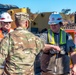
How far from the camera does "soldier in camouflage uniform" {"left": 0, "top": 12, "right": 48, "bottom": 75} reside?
13.5 ft

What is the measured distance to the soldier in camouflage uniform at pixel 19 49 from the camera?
4129 millimetres

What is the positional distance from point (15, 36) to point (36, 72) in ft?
2.37

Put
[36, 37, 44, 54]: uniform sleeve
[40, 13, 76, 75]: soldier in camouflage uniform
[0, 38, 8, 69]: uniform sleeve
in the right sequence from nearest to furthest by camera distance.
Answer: [0, 38, 8, 69]: uniform sleeve
[36, 37, 44, 54]: uniform sleeve
[40, 13, 76, 75]: soldier in camouflage uniform

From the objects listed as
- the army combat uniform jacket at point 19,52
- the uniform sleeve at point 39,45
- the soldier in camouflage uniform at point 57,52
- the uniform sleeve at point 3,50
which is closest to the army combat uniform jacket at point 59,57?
the soldier in camouflage uniform at point 57,52

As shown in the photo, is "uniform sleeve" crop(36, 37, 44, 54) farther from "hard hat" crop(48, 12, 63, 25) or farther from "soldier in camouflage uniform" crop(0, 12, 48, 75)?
"hard hat" crop(48, 12, 63, 25)

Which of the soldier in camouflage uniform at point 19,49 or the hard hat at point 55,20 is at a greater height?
the hard hat at point 55,20

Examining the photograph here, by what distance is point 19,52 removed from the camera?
4.20m

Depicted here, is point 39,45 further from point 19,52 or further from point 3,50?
point 3,50

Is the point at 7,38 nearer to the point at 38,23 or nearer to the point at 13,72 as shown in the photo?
the point at 13,72

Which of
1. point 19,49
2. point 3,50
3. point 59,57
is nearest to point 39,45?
point 19,49

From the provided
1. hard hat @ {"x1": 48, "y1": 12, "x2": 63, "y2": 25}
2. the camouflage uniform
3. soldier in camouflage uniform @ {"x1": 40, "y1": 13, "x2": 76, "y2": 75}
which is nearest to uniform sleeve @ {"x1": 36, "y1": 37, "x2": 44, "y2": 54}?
the camouflage uniform

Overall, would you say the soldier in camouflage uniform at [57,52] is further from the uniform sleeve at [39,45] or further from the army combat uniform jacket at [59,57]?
the uniform sleeve at [39,45]

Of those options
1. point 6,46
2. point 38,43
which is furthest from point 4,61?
point 38,43

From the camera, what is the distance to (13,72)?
4.22 metres
